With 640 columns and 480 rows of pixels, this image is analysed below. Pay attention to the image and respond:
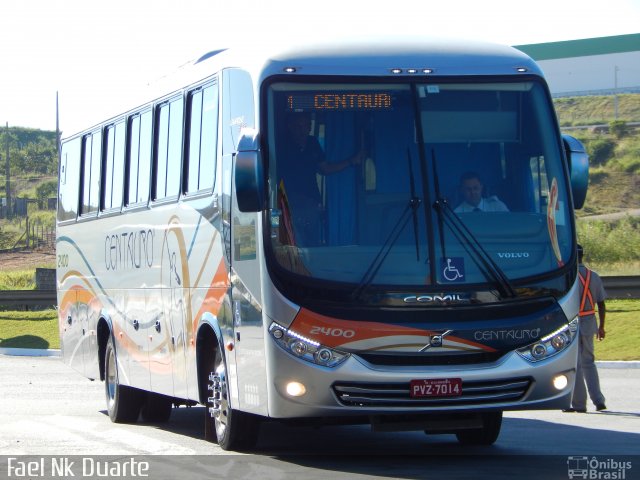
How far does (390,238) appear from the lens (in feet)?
32.2

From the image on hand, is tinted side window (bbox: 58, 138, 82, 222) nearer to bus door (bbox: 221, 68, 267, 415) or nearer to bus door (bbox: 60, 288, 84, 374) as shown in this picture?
bus door (bbox: 60, 288, 84, 374)

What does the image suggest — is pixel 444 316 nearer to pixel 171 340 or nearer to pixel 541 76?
pixel 541 76

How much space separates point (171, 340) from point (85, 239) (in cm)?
419

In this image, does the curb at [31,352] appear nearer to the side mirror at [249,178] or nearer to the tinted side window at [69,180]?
the tinted side window at [69,180]

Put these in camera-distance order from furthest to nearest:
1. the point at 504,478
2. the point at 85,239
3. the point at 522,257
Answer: the point at 85,239, the point at 522,257, the point at 504,478

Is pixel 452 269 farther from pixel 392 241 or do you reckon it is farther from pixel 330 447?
pixel 330 447

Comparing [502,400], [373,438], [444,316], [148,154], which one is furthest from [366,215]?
[148,154]

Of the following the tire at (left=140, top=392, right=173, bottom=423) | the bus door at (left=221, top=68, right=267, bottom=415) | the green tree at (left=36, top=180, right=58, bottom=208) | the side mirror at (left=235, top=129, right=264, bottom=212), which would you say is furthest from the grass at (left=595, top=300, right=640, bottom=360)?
the green tree at (left=36, top=180, right=58, bottom=208)

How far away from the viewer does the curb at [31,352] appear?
2781 cm

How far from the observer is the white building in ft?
292

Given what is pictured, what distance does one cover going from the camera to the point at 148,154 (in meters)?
13.7

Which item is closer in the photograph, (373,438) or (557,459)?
(557,459)

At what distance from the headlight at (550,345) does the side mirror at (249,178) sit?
2.22 m

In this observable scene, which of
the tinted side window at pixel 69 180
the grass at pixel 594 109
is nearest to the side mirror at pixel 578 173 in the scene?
the tinted side window at pixel 69 180
